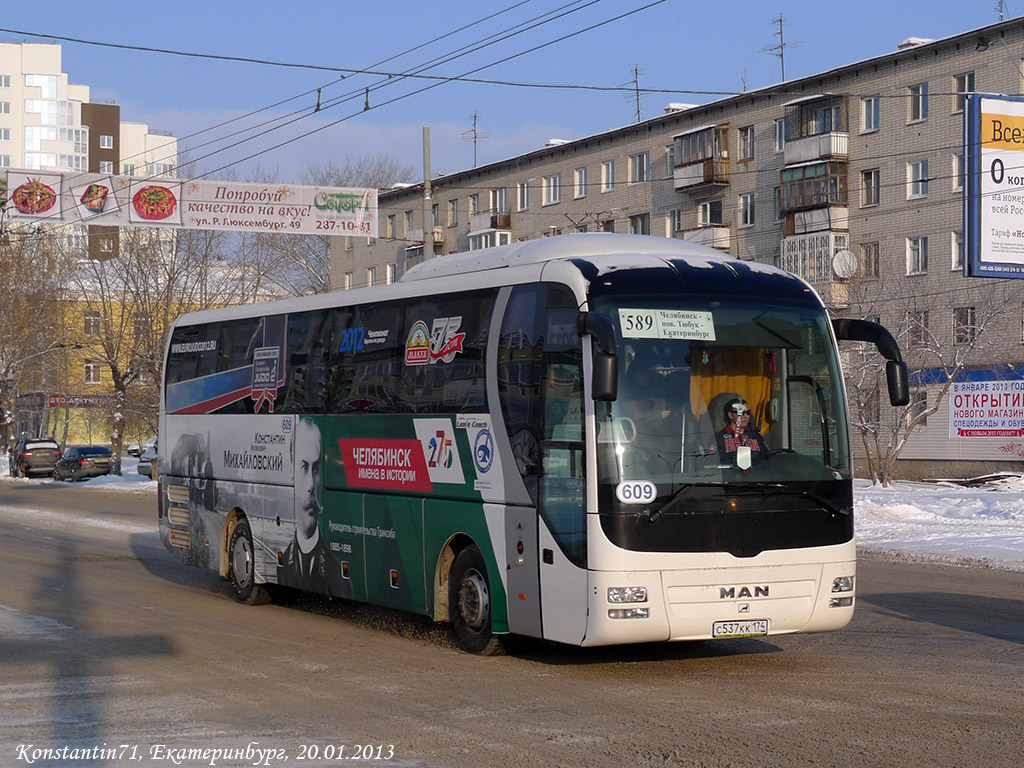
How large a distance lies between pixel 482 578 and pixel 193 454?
21.2 feet

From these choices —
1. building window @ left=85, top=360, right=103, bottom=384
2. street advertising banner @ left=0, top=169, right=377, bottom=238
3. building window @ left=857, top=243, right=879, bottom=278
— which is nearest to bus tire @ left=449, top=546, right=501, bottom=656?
street advertising banner @ left=0, top=169, right=377, bottom=238

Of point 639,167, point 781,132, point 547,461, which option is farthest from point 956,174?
point 547,461

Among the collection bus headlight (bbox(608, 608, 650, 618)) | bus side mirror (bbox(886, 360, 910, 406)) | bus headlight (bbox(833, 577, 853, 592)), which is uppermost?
bus side mirror (bbox(886, 360, 910, 406))

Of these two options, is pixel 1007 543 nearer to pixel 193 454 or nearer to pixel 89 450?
pixel 193 454

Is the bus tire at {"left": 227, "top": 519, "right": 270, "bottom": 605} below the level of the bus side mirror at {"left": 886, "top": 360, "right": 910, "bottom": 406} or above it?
below

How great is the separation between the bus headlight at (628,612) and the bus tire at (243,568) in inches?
239

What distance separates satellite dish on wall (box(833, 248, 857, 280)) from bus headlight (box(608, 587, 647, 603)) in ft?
121

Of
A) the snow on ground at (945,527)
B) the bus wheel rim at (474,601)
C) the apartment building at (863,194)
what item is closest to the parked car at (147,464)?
the apartment building at (863,194)

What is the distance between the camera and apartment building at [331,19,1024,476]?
44281 millimetres

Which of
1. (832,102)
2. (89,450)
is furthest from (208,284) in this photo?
Answer: (832,102)

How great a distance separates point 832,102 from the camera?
53219 millimetres

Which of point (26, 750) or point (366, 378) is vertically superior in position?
point (366, 378)

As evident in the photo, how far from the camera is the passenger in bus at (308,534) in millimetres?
13023

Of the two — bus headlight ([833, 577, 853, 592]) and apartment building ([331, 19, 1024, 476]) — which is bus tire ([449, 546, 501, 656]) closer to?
bus headlight ([833, 577, 853, 592])
